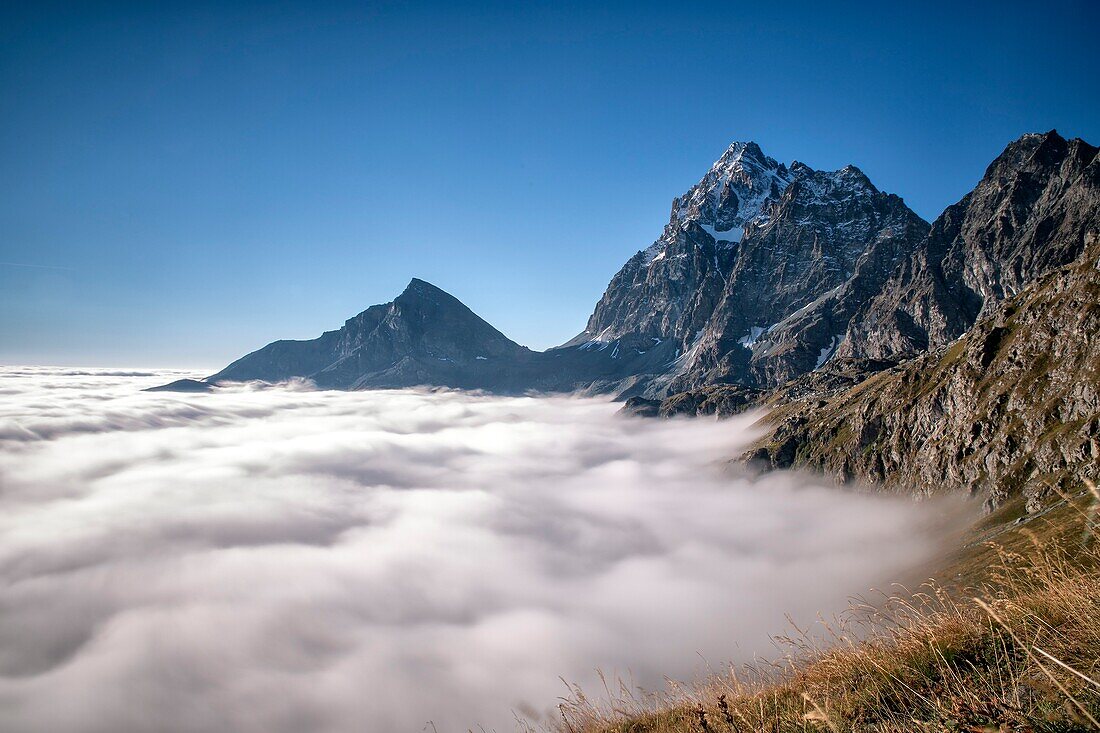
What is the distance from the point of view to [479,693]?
133 meters

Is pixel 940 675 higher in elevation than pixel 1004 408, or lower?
higher

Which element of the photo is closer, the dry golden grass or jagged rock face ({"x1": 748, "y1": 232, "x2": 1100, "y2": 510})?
the dry golden grass

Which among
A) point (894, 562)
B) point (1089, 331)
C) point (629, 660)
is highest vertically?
point (1089, 331)

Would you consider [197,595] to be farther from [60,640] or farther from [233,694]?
[233,694]

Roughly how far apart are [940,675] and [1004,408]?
169220mm

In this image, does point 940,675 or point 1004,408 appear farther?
point 1004,408

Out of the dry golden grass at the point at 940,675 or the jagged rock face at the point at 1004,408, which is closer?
the dry golden grass at the point at 940,675

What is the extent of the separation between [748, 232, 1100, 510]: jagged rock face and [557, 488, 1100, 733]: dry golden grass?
394 ft

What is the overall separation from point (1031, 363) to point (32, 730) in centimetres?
27925

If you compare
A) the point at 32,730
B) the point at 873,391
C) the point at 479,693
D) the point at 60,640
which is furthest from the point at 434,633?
→ the point at 873,391

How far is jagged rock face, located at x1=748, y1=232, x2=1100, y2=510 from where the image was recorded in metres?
109

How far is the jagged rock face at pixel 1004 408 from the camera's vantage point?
109125 mm

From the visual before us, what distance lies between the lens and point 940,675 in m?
5.50

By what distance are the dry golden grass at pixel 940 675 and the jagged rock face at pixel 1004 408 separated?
394ft
